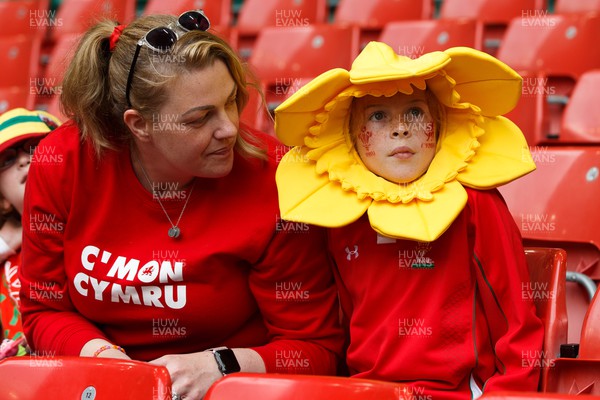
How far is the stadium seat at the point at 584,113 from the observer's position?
2588 millimetres

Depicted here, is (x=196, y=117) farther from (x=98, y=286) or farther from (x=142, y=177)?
(x=98, y=286)

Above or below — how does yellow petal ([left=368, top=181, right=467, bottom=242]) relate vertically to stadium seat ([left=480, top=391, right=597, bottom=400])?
above

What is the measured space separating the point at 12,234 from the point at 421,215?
3.79ft

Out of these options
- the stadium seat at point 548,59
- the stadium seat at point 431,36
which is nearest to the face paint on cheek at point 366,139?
the stadium seat at point 548,59

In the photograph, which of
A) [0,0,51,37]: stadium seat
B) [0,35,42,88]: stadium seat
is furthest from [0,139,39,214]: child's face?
[0,0,51,37]: stadium seat

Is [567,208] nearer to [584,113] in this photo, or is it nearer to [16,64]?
[584,113]

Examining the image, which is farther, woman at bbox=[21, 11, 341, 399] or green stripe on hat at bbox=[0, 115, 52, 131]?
green stripe on hat at bbox=[0, 115, 52, 131]

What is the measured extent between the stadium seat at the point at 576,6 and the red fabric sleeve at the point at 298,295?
2145 millimetres

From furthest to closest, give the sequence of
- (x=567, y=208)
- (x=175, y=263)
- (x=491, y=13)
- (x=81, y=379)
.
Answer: (x=491, y=13)
(x=567, y=208)
(x=175, y=263)
(x=81, y=379)

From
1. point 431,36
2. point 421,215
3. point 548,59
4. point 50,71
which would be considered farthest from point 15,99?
point 421,215

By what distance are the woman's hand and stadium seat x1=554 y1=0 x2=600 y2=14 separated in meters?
2.41

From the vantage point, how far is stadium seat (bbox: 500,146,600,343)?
2.08 m

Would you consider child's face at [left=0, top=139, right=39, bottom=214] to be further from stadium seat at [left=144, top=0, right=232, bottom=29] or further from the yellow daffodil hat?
stadium seat at [left=144, top=0, right=232, bottom=29]

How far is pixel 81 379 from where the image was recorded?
1450mm
